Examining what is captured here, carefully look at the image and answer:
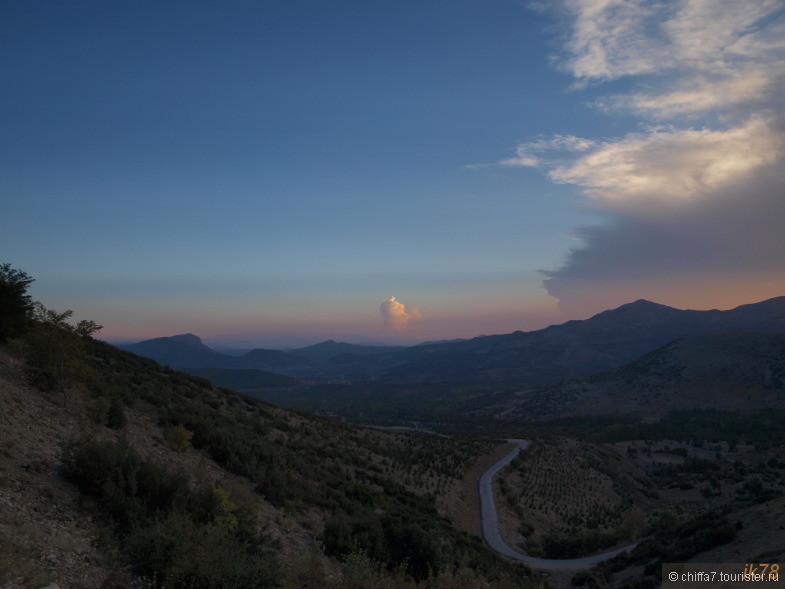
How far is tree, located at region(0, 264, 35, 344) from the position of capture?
727 inches

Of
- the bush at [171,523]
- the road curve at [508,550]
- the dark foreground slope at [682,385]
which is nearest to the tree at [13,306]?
the bush at [171,523]

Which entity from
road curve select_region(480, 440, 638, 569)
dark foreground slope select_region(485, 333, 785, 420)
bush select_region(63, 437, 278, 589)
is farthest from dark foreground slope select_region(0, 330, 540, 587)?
dark foreground slope select_region(485, 333, 785, 420)

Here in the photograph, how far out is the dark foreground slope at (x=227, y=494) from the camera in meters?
8.30

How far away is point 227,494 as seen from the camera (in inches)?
460

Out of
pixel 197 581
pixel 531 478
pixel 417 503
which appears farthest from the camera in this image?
pixel 531 478

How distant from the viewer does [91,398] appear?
54.5 feet

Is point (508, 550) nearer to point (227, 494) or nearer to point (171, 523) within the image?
point (227, 494)

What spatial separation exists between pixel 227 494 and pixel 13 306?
564 inches

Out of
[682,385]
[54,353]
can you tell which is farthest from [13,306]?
[682,385]

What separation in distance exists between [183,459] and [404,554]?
821 cm

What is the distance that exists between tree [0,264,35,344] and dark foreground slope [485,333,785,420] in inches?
3637

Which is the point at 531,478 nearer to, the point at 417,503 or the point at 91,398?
the point at 417,503

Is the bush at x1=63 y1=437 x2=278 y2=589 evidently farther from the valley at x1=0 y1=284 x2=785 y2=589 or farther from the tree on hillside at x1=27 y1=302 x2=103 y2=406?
the tree on hillside at x1=27 y1=302 x2=103 y2=406

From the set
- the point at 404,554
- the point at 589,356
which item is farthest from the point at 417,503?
the point at 589,356
